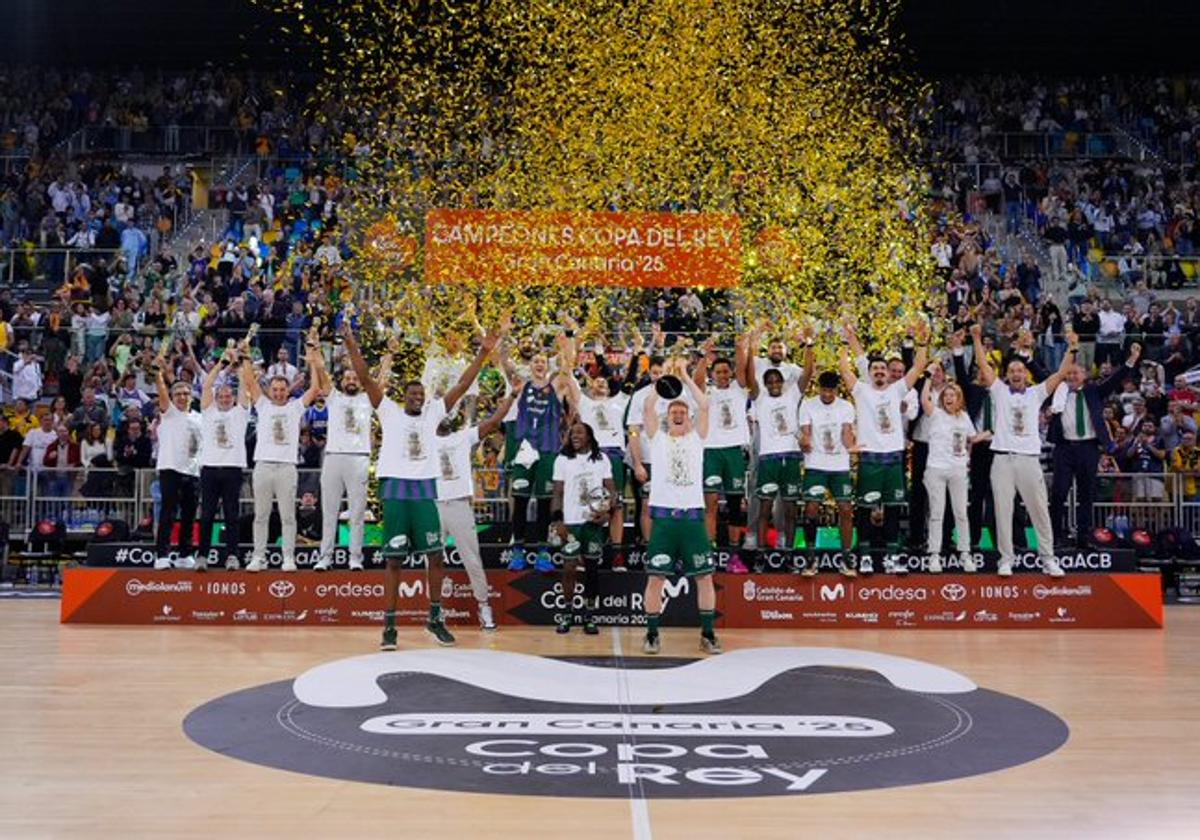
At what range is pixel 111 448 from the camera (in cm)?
1600

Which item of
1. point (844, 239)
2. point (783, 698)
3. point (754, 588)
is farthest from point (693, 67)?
point (783, 698)

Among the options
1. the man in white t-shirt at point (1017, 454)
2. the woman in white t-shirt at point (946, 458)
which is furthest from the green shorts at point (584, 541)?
the man in white t-shirt at point (1017, 454)

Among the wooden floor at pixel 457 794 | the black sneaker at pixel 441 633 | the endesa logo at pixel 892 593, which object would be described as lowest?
the wooden floor at pixel 457 794

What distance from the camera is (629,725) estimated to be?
296 inches

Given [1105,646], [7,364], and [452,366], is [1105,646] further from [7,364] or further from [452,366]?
[7,364]

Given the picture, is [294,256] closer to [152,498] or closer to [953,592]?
[152,498]

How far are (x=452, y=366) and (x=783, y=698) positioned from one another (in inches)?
241

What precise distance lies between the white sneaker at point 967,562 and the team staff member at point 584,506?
3846 millimetres

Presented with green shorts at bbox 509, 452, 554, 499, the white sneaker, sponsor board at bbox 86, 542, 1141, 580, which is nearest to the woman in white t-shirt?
the white sneaker

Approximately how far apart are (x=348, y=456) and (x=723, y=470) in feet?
12.9

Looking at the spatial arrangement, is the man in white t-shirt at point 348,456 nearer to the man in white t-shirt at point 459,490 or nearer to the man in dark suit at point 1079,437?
the man in white t-shirt at point 459,490

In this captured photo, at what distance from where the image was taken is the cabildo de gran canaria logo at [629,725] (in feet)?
21.1

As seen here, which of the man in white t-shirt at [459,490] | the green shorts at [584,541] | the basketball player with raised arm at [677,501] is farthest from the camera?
the green shorts at [584,541]

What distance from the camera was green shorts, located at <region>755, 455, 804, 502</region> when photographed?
12.1m
